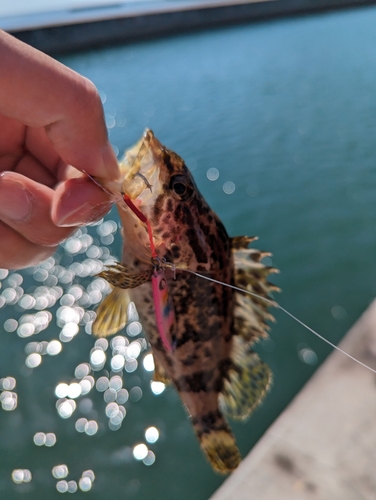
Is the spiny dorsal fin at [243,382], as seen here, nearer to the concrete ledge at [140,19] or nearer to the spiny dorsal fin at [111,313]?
the spiny dorsal fin at [111,313]

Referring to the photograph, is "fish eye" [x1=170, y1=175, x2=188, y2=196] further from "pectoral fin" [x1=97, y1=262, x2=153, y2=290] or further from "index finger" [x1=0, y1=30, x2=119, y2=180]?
"pectoral fin" [x1=97, y1=262, x2=153, y2=290]

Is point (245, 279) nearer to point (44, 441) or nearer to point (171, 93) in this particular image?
point (44, 441)

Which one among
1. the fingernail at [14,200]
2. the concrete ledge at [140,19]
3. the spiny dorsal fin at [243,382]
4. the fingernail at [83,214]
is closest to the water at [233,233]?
the spiny dorsal fin at [243,382]

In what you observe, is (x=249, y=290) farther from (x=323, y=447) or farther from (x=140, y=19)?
(x=140, y=19)

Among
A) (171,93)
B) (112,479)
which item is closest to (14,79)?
(112,479)

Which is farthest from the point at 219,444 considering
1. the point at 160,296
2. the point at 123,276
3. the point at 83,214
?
the point at 83,214

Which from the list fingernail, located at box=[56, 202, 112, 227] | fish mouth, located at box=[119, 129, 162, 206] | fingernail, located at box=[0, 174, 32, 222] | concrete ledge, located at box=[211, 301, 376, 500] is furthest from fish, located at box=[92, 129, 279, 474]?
concrete ledge, located at box=[211, 301, 376, 500]
